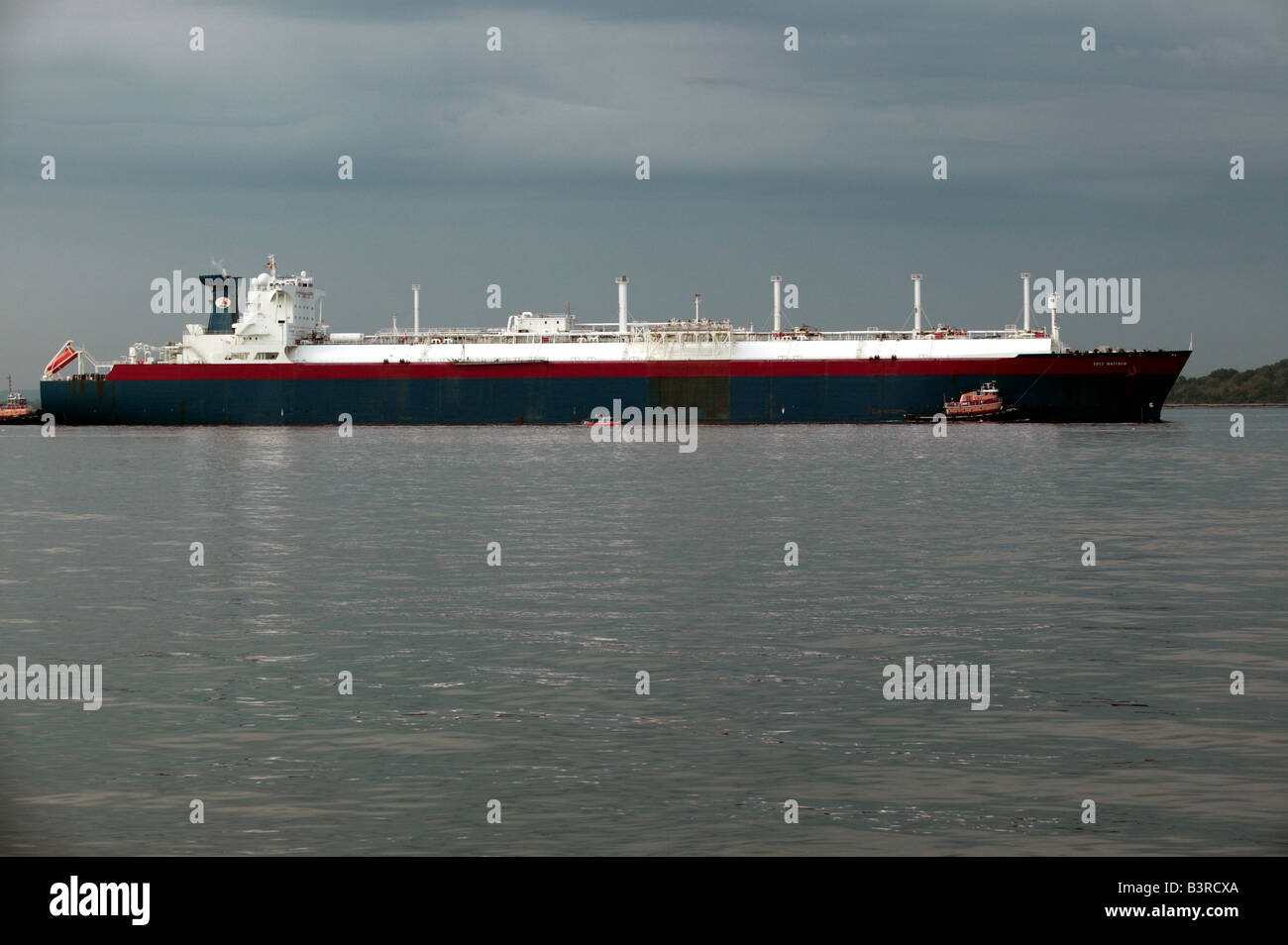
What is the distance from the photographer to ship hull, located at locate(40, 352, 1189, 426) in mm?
83250

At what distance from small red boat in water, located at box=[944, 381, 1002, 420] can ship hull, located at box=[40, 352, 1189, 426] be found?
0.44 metres

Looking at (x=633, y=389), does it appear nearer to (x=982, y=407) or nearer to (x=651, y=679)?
(x=982, y=407)

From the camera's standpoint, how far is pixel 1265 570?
22.1m

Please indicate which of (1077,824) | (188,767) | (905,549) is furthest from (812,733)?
(905,549)

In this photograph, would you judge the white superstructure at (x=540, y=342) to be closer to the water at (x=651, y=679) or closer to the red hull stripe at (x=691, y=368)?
the red hull stripe at (x=691, y=368)

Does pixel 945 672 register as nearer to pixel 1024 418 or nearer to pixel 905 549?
pixel 905 549

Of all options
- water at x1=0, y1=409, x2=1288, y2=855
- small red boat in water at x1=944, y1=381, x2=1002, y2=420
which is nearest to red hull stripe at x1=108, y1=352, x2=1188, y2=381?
small red boat in water at x1=944, y1=381, x2=1002, y2=420

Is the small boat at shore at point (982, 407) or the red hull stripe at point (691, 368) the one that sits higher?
the red hull stripe at point (691, 368)

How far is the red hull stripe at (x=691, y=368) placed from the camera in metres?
82.8

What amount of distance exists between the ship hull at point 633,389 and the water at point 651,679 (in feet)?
165

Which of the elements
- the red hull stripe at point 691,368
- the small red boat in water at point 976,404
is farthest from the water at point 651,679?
the red hull stripe at point 691,368

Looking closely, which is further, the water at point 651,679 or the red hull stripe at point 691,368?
the red hull stripe at point 691,368

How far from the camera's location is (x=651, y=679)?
13727 mm
